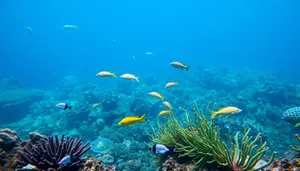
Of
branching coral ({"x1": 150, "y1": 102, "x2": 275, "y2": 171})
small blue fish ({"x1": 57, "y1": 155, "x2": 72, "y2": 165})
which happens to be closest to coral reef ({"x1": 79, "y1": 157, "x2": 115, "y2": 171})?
small blue fish ({"x1": 57, "y1": 155, "x2": 72, "y2": 165})

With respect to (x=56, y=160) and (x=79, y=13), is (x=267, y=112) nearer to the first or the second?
(x=56, y=160)

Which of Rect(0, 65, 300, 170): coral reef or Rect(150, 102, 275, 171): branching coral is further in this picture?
→ Rect(0, 65, 300, 170): coral reef

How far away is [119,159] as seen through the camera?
9102 millimetres

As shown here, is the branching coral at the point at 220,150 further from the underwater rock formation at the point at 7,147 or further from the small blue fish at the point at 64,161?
the underwater rock formation at the point at 7,147

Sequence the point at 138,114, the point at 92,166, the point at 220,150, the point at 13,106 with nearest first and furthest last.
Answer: the point at 220,150
the point at 92,166
the point at 138,114
the point at 13,106

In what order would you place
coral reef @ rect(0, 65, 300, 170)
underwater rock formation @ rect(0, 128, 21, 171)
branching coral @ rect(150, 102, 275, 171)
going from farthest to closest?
coral reef @ rect(0, 65, 300, 170), underwater rock formation @ rect(0, 128, 21, 171), branching coral @ rect(150, 102, 275, 171)

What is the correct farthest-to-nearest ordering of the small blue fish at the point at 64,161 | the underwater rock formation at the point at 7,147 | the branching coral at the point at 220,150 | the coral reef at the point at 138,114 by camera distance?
the coral reef at the point at 138,114 → the underwater rock formation at the point at 7,147 → the small blue fish at the point at 64,161 → the branching coral at the point at 220,150

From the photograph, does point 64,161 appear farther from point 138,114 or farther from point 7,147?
point 138,114

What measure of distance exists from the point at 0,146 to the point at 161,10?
19967 centimetres

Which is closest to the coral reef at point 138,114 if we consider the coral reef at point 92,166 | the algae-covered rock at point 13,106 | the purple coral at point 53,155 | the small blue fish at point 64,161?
the algae-covered rock at point 13,106

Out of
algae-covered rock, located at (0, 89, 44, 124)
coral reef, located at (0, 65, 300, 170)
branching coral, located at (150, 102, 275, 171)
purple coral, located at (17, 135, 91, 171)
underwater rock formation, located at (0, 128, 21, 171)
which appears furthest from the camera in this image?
algae-covered rock, located at (0, 89, 44, 124)

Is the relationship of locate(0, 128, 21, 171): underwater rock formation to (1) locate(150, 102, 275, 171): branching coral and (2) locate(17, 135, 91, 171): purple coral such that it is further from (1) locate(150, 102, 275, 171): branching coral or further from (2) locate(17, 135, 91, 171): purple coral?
(1) locate(150, 102, 275, 171): branching coral

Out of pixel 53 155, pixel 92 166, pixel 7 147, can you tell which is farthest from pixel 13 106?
pixel 92 166

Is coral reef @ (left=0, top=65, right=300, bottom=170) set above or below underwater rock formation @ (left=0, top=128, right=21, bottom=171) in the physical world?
above
